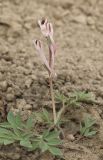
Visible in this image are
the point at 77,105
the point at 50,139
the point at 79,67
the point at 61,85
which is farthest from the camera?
the point at 79,67

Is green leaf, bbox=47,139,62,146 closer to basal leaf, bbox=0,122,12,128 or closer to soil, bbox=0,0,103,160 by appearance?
soil, bbox=0,0,103,160

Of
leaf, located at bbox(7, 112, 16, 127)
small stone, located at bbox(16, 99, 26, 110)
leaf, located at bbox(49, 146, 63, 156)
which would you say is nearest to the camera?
leaf, located at bbox(49, 146, 63, 156)

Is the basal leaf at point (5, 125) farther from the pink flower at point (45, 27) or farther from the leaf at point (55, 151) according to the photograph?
the pink flower at point (45, 27)

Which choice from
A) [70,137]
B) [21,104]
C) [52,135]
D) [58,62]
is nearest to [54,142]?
[52,135]

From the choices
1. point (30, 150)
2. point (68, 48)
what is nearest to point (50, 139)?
point (30, 150)

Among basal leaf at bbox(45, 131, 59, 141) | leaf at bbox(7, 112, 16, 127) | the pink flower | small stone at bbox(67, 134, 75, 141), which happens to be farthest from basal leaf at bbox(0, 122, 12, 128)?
the pink flower

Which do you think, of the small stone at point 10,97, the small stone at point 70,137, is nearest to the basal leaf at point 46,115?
the small stone at point 70,137

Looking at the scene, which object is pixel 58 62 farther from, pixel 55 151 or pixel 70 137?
pixel 55 151

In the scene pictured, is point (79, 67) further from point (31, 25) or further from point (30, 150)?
point (30, 150)
